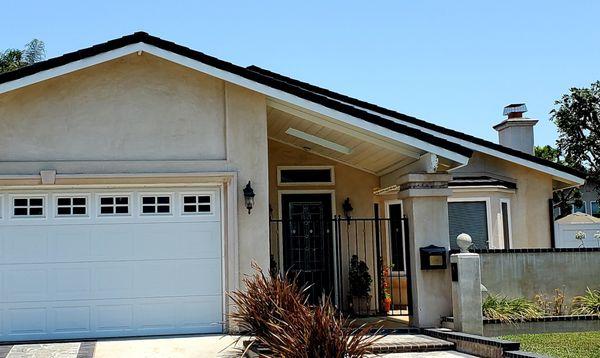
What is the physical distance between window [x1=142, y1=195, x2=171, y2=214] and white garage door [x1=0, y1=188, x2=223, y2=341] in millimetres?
17

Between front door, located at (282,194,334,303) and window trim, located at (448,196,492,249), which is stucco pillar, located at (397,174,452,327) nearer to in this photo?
front door, located at (282,194,334,303)

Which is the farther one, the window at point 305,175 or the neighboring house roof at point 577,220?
the neighboring house roof at point 577,220

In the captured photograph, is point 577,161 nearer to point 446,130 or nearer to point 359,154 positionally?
point 446,130

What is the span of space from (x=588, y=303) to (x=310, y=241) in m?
5.65

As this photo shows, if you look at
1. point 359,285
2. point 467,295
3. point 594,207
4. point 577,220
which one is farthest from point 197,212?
point 594,207

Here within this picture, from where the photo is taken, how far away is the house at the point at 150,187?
11781mm

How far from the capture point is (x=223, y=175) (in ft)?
39.7

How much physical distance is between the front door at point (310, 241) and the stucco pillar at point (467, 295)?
12.7 feet

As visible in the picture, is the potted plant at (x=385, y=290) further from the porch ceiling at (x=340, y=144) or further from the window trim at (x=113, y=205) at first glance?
the window trim at (x=113, y=205)

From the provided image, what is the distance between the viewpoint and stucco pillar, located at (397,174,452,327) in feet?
40.0

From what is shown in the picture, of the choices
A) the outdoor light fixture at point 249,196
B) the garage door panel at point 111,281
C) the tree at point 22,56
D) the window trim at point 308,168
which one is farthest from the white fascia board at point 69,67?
the tree at point 22,56

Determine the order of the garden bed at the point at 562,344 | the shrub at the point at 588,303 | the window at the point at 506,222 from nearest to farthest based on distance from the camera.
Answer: the garden bed at the point at 562,344
the shrub at the point at 588,303
the window at the point at 506,222

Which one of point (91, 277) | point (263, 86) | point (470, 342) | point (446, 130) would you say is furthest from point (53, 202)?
point (446, 130)

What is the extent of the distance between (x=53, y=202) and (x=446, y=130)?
876 cm
